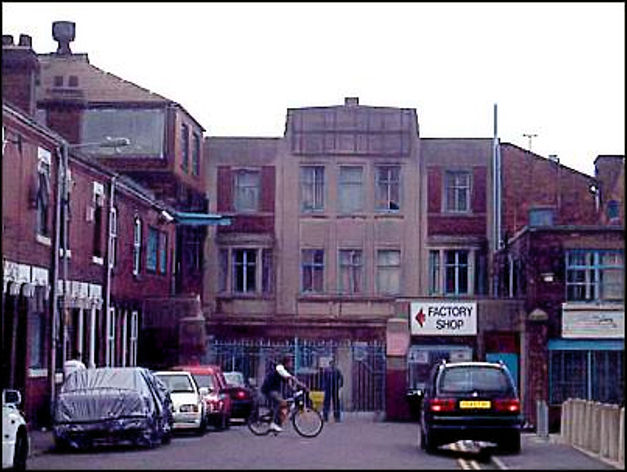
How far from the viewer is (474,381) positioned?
2744 cm

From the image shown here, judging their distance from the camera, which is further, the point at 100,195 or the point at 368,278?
the point at 368,278

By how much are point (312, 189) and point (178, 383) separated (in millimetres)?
26530

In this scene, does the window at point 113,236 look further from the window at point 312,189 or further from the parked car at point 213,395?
the window at point 312,189

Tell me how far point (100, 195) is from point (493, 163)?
2219 cm

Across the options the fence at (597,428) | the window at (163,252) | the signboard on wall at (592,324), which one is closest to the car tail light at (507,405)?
the fence at (597,428)

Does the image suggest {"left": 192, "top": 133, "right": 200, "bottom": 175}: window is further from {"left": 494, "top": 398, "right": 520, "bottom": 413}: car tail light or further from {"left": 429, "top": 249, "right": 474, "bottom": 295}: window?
{"left": 494, "top": 398, "right": 520, "bottom": 413}: car tail light

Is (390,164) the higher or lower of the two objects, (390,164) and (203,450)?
the higher

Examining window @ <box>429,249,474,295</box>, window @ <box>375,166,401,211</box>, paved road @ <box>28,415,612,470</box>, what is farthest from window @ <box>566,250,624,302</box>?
window @ <box>375,166,401,211</box>

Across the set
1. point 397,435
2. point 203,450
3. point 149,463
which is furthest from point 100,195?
point 149,463

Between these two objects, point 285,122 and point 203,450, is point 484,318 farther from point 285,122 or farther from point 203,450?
point 203,450

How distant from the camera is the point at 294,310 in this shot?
59.6m

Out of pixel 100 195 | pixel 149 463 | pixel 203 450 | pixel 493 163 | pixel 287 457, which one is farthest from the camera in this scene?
pixel 493 163

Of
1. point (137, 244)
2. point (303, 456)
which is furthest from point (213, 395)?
point (303, 456)

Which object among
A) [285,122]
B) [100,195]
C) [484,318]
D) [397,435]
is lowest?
[397,435]
